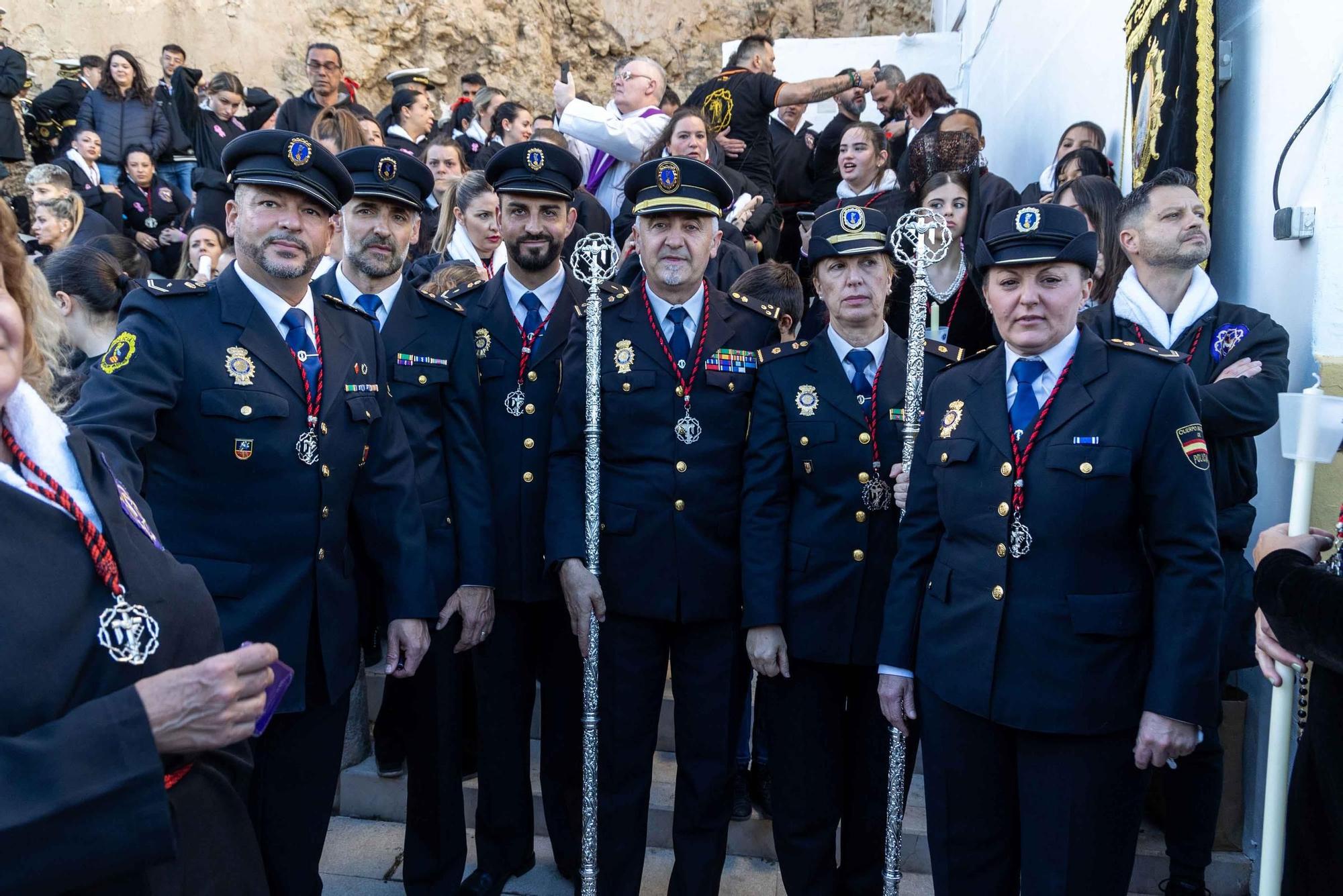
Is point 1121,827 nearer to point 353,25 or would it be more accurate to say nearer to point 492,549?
point 492,549

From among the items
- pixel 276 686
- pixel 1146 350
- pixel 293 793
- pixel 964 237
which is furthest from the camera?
pixel 964 237

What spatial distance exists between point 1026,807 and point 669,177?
89.6 inches

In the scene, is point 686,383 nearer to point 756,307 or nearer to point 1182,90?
point 756,307

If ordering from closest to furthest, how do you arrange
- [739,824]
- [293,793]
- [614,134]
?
[293,793], [739,824], [614,134]

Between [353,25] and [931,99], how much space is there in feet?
38.7

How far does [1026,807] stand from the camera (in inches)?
107

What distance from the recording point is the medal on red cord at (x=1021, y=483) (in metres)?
2.71

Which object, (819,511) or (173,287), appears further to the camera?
(819,511)

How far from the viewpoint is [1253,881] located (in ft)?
12.4

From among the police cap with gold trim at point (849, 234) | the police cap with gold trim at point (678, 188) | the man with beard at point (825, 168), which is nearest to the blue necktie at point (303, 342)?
the police cap with gold trim at point (678, 188)

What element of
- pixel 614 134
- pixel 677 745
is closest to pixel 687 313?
pixel 677 745

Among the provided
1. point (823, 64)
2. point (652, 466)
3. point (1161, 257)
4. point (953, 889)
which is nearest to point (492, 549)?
point (652, 466)

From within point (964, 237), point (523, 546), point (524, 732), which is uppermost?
point (964, 237)

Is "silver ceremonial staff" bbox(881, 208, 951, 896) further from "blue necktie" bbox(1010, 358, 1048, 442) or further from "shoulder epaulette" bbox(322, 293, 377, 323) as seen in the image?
"shoulder epaulette" bbox(322, 293, 377, 323)
